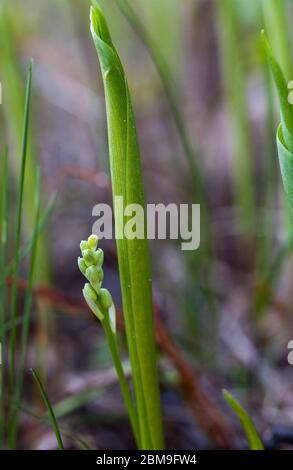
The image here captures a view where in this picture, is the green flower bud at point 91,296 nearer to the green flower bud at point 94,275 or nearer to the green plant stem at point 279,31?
the green flower bud at point 94,275

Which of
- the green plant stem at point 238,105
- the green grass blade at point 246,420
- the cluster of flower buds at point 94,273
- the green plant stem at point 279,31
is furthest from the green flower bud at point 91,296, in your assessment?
the green plant stem at point 238,105

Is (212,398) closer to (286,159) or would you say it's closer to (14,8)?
(286,159)

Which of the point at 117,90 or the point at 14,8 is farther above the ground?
the point at 14,8

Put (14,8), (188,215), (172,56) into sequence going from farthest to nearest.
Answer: (14,8), (172,56), (188,215)

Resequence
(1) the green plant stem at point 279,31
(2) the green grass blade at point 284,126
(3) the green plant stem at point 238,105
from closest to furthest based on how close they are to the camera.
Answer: (2) the green grass blade at point 284,126
(1) the green plant stem at point 279,31
(3) the green plant stem at point 238,105

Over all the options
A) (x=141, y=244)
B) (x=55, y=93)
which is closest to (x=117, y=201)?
(x=141, y=244)

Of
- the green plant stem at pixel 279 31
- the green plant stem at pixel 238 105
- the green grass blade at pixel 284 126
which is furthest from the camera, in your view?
the green plant stem at pixel 238 105

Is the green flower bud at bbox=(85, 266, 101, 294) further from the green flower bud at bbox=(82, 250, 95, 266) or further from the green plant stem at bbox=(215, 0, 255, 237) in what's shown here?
the green plant stem at bbox=(215, 0, 255, 237)
